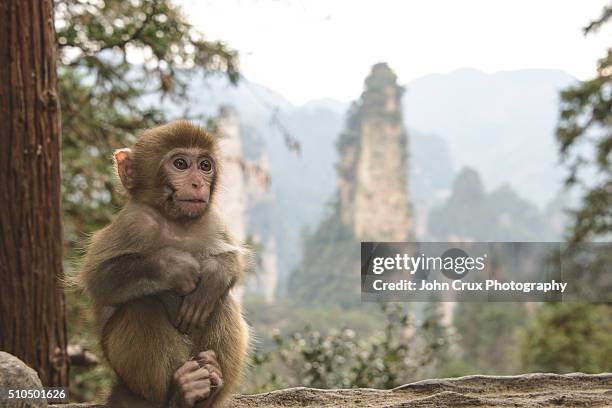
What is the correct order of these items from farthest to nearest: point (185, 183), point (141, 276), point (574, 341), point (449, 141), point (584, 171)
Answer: point (449, 141), point (574, 341), point (584, 171), point (185, 183), point (141, 276)

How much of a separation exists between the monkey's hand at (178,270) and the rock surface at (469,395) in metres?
1.00

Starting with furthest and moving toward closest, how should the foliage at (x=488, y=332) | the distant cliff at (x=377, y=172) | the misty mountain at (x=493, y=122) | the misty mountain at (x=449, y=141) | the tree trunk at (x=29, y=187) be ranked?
the misty mountain at (x=493, y=122) → the misty mountain at (x=449, y=141) → the distant cliff at (x=377, y=172) → the foliage at (x=488, y=332) → the tree trunk at (x=29, y=187)

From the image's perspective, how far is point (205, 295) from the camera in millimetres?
2703

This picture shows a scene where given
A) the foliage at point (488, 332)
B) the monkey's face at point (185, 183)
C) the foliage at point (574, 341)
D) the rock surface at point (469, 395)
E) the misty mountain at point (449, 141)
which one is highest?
the misty mountain at point (449, 141)

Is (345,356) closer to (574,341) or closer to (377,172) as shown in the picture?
(574,341)

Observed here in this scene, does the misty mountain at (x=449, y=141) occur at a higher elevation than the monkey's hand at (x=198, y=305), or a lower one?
higher

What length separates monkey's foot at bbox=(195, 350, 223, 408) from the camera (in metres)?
2.72

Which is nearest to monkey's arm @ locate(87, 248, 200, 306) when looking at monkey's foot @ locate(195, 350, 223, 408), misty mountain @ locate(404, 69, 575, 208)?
monkey's foot @ locate(195, 350, 223, 408)

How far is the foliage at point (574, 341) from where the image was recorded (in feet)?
31.6

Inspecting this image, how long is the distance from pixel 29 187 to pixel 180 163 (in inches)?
51.0

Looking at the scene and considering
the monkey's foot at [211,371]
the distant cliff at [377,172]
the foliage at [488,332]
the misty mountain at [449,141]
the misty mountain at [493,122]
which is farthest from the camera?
the misty mountain at [493,122]

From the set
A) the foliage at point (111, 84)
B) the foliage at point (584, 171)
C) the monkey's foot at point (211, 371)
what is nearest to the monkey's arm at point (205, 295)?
the monkey's foot at point (211, 371)

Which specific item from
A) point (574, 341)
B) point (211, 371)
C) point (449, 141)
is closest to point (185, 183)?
point (211, 371)

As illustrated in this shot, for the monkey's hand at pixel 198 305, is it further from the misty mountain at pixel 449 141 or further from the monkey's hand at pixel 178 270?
the misty mountain at pixel 449 141
